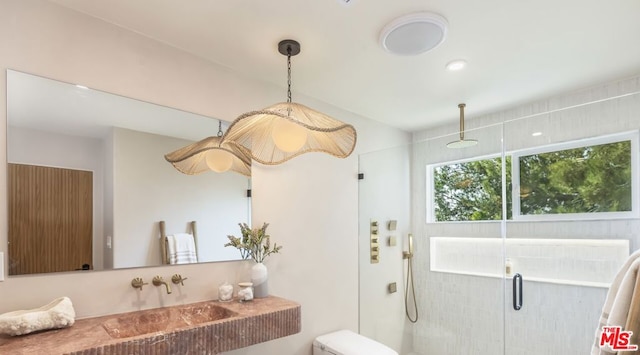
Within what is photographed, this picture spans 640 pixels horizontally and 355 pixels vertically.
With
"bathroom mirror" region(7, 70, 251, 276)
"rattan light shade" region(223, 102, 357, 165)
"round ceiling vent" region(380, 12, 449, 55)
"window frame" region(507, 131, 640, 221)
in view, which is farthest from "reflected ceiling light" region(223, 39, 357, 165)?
"window frame" region(507, 131, 640, 221)

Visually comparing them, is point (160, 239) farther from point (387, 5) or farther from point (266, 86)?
point (387, 5)

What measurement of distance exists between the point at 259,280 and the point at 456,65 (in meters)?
1.97

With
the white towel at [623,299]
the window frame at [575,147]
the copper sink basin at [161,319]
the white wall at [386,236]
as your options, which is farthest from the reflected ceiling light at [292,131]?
the window frame at [575,147]

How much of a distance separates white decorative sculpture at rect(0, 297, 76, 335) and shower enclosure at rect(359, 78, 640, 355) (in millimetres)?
2301

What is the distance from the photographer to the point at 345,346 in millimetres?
2533

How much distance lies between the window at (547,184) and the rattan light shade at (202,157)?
1.81m

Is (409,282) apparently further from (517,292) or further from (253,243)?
(253,243)

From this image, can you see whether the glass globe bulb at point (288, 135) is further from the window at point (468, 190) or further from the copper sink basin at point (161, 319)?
the window at point (468, 190)

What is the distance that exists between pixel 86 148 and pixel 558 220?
3219mm

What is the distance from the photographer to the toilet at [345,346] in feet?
8.13

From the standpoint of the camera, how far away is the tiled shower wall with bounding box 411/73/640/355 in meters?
2.36

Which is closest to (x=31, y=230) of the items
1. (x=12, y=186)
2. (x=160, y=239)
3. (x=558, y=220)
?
(x=12, y=186)

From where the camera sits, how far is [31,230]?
5.21 feet

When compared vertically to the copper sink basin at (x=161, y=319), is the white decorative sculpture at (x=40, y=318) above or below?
above
